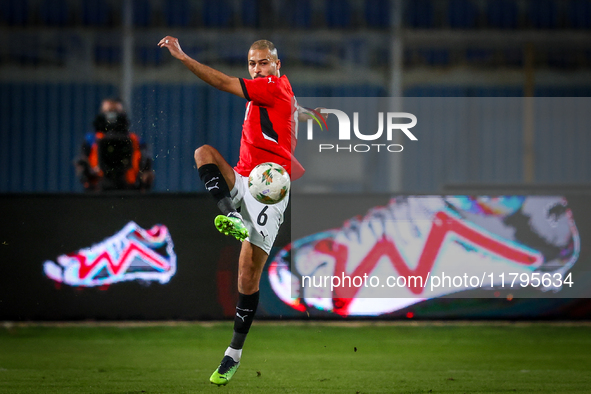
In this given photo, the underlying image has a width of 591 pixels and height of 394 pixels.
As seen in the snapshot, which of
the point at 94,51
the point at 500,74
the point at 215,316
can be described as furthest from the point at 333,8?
the point at 215,316

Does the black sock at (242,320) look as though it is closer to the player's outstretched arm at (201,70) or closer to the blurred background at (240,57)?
the player's outstretched arm at (201,70)

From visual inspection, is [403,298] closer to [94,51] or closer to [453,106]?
[453,106]

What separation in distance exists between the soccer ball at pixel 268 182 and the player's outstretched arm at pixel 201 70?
20.7 inches

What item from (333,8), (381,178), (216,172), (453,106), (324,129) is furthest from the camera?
(333,8)

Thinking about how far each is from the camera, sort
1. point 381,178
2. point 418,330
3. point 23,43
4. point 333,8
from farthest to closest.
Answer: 1. point 333,8
2. point 23,43
3. point 381,178
4. point 418,330

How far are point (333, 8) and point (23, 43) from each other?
4.92 meters

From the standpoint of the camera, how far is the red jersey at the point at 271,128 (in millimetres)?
4043

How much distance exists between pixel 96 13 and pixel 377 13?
449 centimetres

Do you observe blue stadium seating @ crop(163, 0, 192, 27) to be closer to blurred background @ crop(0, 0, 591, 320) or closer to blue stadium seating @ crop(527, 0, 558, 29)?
blurred background @ crop(0, 0, 591, 320)

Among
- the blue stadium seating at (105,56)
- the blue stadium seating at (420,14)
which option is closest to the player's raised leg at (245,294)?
the blue stadium seating at (105,56)

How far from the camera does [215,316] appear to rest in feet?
20.2

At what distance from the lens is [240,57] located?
33.9 feet

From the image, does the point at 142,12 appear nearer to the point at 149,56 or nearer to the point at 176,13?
the point at 176,13

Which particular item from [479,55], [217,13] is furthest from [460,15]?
[217,13]
